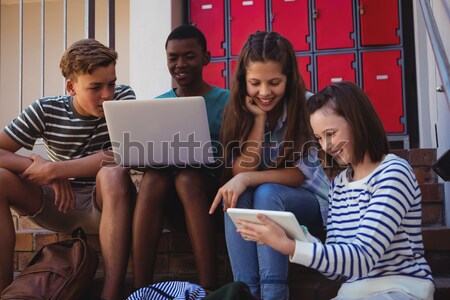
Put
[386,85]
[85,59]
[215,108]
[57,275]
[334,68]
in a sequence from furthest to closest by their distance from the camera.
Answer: [334,68] < [386,85] < [215,108] < [85,59] < [57,275]

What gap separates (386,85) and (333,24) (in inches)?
23.8

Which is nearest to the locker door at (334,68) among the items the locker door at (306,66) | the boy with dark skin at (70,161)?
the locker door at (306,66)

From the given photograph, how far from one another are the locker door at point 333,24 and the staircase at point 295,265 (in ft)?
6.36

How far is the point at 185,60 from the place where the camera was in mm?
2141

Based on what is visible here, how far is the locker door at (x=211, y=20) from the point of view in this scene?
431 centimetres

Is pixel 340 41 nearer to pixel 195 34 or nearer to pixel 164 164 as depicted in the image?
pixel 195 34

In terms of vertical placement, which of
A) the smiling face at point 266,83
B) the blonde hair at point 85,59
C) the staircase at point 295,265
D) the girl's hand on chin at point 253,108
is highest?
the blonde hair at point 85,59

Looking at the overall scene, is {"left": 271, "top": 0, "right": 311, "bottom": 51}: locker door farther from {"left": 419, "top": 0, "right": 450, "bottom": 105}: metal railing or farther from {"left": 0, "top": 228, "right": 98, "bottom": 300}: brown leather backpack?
{"left": 0, "top": 228, "right": 98, "bottom": 300}: brown leather backpack

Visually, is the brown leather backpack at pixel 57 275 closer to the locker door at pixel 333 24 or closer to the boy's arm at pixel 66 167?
the boy's arm at pixel 66 167

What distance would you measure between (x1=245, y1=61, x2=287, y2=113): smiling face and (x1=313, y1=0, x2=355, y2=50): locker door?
264 cm

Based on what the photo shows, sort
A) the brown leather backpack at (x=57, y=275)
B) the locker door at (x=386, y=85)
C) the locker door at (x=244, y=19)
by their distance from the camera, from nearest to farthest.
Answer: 1. the brown leather backpack at (x=57, y=275)
2. the locker door at (x=386, y=85)
3. the locker door at (x=244, y=19)

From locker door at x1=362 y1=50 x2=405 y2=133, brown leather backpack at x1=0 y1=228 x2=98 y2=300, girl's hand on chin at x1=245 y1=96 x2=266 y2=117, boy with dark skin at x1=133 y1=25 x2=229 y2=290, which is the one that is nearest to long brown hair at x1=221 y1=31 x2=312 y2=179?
girl's hand on chin at x1=245 y1=96 x2=266 y2=117

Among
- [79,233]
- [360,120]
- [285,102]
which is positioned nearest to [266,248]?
[360,120]

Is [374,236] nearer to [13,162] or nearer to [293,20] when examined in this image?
[13,162]
